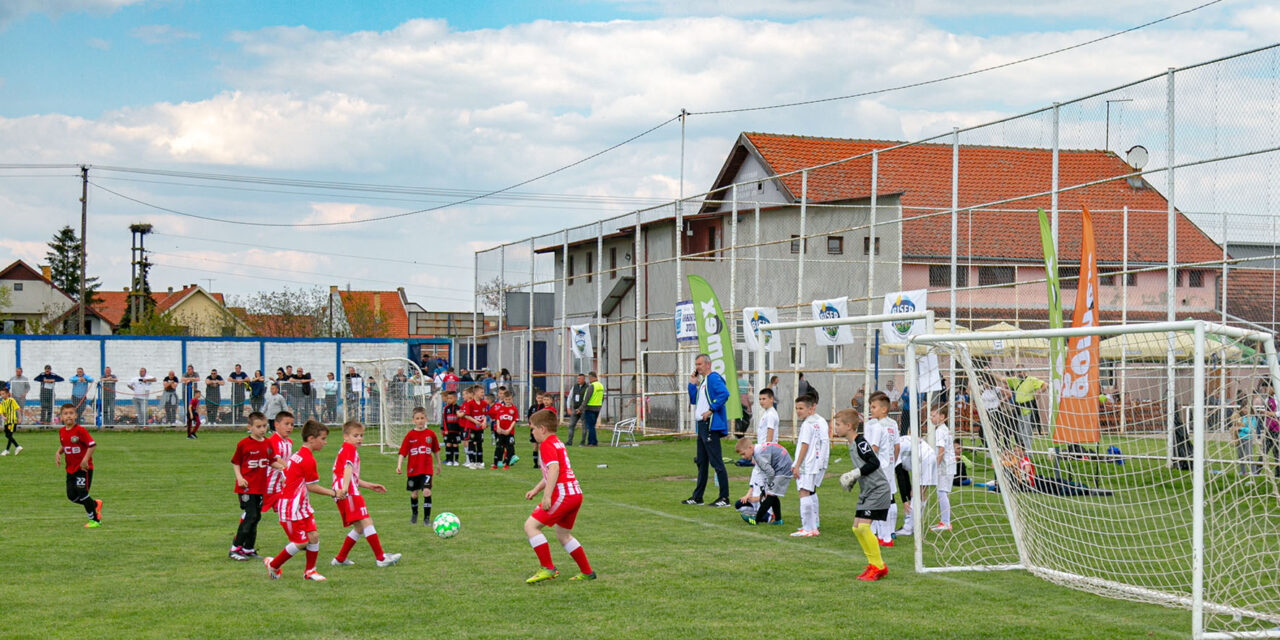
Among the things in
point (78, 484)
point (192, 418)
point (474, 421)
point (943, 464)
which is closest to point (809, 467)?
point (943, 464)

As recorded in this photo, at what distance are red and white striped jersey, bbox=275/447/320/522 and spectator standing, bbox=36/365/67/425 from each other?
27259 mm

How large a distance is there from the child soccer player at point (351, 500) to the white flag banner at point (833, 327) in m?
12.7

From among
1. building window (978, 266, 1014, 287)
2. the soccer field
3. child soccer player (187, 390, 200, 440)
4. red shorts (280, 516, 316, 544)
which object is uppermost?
building window (978, 266, 1014, 287)

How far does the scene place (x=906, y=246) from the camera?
88.6 ft

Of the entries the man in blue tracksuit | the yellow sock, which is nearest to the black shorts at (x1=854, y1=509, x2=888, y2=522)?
the yellow sock

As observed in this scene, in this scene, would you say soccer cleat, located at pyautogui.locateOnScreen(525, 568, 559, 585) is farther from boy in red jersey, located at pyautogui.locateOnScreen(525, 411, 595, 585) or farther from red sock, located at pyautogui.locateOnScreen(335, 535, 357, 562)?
red sock, located at pyautogui.locateOnScreen(335, 535, 357, 562)

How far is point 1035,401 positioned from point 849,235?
17538 mm

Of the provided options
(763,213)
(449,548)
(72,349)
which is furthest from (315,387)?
(449,548)

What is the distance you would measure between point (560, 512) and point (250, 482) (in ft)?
11.5

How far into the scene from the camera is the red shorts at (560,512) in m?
9.51

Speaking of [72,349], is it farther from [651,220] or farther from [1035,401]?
[1035,401]

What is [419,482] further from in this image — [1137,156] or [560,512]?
[1137,156]

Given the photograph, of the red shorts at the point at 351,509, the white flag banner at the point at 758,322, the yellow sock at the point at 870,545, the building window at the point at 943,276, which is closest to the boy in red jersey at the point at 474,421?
the white flag banner at the point at 758,322

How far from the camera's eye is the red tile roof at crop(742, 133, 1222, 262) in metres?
21.4
